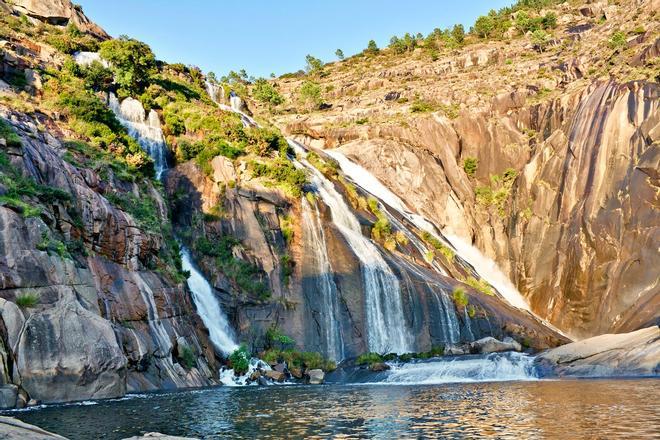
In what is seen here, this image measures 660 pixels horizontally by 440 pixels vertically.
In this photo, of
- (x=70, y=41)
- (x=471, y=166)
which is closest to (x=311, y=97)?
(x=471, y=166)

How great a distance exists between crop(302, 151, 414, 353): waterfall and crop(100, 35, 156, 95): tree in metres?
23.2

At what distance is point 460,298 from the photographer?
138ft

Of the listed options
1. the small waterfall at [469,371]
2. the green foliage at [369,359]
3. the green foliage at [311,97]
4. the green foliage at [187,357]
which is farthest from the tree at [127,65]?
the green foliage at [311,97]

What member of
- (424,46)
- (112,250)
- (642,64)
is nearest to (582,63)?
(642,64)

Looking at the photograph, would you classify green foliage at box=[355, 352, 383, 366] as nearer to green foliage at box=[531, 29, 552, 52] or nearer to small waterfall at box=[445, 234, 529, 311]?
small waterfall at box=[445, 234, 529, 311]

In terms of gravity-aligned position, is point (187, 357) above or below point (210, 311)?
below

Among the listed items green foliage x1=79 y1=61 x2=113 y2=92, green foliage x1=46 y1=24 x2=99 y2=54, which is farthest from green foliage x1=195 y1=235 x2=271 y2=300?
green foliage x1=46 y1=24 x2=99 y2=54

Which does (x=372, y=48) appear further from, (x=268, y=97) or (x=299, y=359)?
(x=299, y=359)

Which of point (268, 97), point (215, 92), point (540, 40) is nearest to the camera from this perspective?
point (215, 92)

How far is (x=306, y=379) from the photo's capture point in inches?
1377

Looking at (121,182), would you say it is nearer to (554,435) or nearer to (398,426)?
(398,426)

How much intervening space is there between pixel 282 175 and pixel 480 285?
19.0 meters

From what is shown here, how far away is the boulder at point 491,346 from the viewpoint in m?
37.6

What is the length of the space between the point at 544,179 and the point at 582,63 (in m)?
24.7
